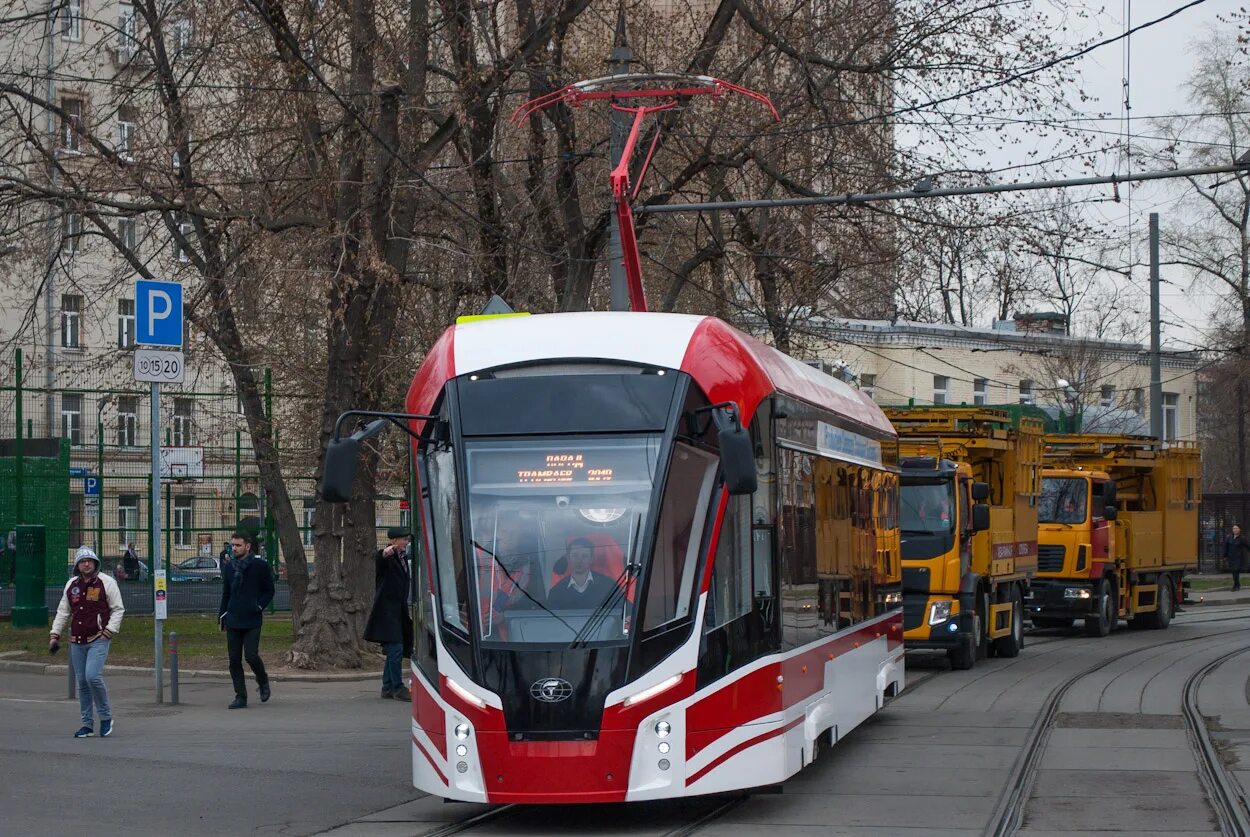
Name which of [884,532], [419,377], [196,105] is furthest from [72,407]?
[419,377]

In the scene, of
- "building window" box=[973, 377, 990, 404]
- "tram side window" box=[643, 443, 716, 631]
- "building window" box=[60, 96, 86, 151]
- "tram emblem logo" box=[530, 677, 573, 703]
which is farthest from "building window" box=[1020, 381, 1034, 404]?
"tram emblem logo" box=[530, 677, 573, 703]

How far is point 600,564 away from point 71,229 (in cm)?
1640

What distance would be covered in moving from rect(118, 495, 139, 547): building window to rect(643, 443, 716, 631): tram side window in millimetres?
22540

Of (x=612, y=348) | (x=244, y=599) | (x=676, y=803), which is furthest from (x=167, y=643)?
(x=612, y=348)

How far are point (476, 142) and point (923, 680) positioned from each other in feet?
28.3

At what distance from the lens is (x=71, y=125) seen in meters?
21.3

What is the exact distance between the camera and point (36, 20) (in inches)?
786

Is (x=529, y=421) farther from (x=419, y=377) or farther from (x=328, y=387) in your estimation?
(x=328, y=387)

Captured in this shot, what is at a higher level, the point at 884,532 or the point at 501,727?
the point at 884,532

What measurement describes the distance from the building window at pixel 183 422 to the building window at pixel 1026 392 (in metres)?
31.5

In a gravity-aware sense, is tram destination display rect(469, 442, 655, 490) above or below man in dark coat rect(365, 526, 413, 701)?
above

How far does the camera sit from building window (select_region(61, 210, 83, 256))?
20938 millimetres

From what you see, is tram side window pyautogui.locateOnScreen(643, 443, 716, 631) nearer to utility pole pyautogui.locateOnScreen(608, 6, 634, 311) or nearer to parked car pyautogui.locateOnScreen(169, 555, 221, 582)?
utility pole pyautogui.locateOnScreen(608, 6, 634, 311)

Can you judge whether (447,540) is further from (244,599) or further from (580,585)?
(244,599)
